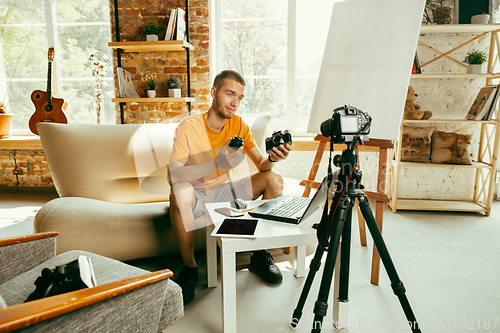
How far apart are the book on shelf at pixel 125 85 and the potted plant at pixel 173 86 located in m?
0.33

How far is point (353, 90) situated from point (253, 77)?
1596 millimetres

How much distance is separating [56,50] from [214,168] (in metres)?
2.84

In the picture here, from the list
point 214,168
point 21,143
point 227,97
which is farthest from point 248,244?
point 21,143

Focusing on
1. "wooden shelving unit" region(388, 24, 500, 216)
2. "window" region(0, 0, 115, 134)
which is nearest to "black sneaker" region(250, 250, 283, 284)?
"wooden shelving unit" region(388, 24, 500, 216)

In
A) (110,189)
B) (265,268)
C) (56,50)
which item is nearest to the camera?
(265,268)

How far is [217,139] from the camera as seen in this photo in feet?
5.98

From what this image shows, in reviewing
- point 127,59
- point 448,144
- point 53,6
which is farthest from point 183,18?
point 448,144

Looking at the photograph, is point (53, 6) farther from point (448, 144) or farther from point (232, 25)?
point (448, 144)

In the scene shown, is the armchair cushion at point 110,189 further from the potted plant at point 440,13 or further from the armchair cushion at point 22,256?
the potted plant at point 440,13

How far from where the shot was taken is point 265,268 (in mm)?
1648

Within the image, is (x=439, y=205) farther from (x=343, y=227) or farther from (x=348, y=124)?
(x=348, y=124)

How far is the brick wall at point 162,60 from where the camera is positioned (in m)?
3.10

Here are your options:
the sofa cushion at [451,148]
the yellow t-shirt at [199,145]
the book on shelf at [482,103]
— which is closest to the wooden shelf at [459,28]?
the book on shelf at [482,103]

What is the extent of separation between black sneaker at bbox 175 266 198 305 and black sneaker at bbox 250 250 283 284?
1.15 feet
